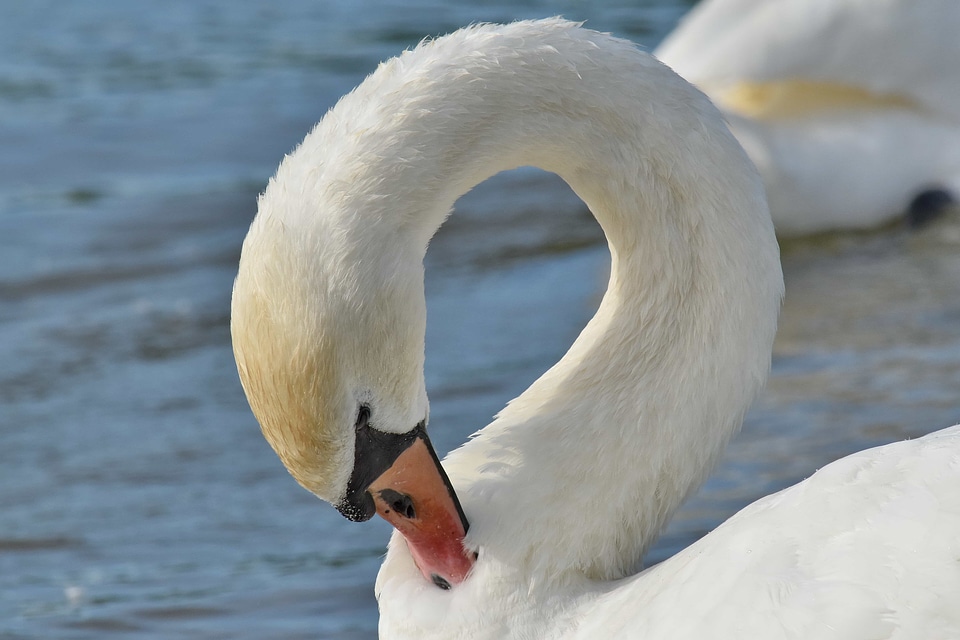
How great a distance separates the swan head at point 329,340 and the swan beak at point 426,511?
0.08 feet

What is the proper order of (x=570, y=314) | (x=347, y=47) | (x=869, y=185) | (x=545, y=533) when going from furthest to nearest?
(x=347, y=47) → (x=869, y=185) → (x=570, y=314) → (x=545, y=533)

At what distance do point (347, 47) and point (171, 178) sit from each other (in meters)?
2.77

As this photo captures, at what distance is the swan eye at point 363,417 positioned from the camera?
10.2ft

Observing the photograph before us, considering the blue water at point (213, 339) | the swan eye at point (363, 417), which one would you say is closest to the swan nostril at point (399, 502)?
the swan eye at point (363, 417)

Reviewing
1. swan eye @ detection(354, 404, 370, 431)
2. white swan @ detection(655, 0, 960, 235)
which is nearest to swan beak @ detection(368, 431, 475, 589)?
swan eye @ detection(354, 404, 370, 431)

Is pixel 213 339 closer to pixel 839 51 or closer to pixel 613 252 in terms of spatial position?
pixel 839 51

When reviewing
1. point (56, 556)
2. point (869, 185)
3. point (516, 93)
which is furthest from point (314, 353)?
point (869, 185)

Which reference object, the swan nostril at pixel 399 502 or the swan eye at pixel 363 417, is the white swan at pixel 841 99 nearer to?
the swan nostril at pixel 399 502

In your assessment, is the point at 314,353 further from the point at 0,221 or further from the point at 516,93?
the point at 0,221

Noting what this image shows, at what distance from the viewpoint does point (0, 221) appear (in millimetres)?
9102

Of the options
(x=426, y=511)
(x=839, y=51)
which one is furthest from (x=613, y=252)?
(x=839, y=51)

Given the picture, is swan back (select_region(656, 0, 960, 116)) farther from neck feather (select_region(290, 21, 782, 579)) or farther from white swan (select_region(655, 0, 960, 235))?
neck feather (select_region(290, 21, 782, 579))

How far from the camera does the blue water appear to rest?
5027 millimetres

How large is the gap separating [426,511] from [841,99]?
534 cm
